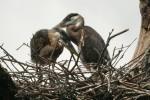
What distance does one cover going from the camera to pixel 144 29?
20.3 ft

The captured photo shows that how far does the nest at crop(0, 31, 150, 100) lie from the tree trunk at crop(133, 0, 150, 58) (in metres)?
0.80

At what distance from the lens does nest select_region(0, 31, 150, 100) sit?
→ 189 inches

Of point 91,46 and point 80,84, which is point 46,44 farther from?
point 80,84

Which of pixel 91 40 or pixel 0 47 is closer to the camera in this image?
pixel 0 47

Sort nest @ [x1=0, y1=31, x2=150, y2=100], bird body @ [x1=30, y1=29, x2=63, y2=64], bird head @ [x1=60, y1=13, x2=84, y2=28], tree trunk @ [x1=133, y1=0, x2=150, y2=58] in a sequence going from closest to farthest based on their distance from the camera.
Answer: nest @ [x1=0, y1=31, x2=150, y2=100] < tree trunk @ [x1=133, y1=0, x2=150, y2=58] < bird body @ [x1=30, y1=29, x2=63, y2=64] < bird head @ [x1=60, y1=13, x2=84, y2=28]

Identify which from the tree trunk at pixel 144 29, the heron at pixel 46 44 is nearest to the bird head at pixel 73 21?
the heron at pixel 46 44

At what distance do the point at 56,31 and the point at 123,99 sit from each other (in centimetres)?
464

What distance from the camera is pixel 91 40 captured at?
9.19 m

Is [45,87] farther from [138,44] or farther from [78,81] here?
[138,44]

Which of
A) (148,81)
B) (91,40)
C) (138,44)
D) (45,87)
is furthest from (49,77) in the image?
(91,40)

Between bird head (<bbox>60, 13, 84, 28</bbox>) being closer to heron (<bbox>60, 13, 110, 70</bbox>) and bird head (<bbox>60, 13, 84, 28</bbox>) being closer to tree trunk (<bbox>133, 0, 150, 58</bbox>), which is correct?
heron (<bbox>60, 13, 110, 70</bbox>)

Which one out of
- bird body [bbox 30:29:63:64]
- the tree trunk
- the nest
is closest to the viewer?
the nest

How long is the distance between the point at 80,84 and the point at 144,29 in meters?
1.49

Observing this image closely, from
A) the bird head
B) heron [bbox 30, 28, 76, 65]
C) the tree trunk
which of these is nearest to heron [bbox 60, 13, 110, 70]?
the bird head
